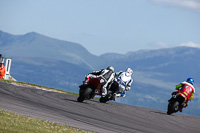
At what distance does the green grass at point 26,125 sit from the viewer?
12.8 m

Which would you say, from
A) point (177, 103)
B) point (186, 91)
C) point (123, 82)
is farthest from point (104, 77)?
point (186, 91)

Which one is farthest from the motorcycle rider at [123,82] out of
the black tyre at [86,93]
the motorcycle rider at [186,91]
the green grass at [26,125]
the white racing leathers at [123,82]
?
the green grass at [26,125]

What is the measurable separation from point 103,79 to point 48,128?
1270 cm

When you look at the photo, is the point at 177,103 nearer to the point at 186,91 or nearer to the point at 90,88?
the point at 186,91

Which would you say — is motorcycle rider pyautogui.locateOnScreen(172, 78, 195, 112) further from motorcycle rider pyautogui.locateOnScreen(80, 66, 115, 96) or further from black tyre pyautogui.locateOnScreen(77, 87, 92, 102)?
black tyre pyautogui.locateOnScreen(77, 87, 92, 102)

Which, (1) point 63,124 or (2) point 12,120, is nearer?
(2) point 12,120

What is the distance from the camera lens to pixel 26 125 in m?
13.7

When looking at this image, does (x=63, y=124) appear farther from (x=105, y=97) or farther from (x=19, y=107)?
(x=105, y=97)

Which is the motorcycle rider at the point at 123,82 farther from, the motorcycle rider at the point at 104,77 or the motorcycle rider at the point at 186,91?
the motorcycle rider at the point at 186,91

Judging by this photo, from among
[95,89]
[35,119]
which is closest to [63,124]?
[35,119]

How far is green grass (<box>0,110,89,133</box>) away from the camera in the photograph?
12820mm

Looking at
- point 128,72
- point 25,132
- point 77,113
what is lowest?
point 25,132

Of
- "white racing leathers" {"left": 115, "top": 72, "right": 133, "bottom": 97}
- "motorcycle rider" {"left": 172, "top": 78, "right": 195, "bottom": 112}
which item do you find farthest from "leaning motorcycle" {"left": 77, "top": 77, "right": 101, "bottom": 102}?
"motorcycle rider" {"left": 172, "top": 78, "right": 195, "bottom": 112}

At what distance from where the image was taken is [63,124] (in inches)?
616
